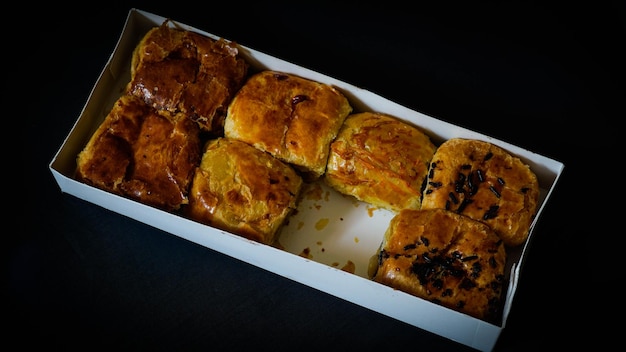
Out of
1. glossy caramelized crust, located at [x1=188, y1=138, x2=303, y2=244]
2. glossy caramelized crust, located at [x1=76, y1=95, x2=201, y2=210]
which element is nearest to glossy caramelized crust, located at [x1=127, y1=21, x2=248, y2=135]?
glossy caramelized crust, located at [x1=76, y1=95, x2=201, y2=210]

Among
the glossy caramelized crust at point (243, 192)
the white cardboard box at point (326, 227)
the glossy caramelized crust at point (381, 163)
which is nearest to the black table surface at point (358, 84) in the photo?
the white cardboard box at point (326, 227)

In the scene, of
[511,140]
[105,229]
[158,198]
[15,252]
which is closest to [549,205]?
[511,140]

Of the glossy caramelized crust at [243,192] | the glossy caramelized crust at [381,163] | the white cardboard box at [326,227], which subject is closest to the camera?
the white cardboard box at [326,227]

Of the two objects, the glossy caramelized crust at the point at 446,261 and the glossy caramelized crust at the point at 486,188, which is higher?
the glossy caramelized crust at the point at 486,188

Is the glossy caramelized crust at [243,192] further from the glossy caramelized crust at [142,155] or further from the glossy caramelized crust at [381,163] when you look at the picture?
the glossy caramelized crust at [381,163]

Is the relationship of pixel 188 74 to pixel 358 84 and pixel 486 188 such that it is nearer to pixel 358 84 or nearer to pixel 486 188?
pixel 358 84

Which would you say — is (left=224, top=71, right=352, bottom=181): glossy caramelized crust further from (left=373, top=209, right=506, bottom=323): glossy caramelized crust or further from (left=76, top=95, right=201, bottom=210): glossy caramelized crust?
(left=373, top=209, right=506, bottom=323): glossy caramelized crust
